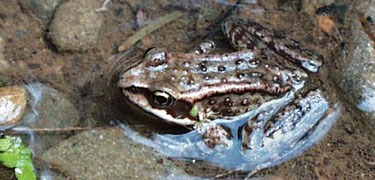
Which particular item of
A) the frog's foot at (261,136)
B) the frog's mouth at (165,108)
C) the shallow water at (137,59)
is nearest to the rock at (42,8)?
the shallow water at (137,59)

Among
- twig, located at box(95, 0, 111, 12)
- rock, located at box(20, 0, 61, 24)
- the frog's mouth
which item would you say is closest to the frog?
the frog's mouth

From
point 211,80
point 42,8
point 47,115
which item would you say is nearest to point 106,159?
point 47,115

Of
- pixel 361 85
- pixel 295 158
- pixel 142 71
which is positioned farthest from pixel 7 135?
pixel 361 85

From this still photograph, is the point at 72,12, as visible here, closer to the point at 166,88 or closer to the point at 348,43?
the point at 166,88

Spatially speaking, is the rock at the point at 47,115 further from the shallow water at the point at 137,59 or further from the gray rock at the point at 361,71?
the gray rock at the point at 361,71

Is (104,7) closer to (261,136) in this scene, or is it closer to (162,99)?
(162,99)

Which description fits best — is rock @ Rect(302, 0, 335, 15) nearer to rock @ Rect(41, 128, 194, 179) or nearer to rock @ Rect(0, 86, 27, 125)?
rock @ Rect(41, 128, 194, 179)
